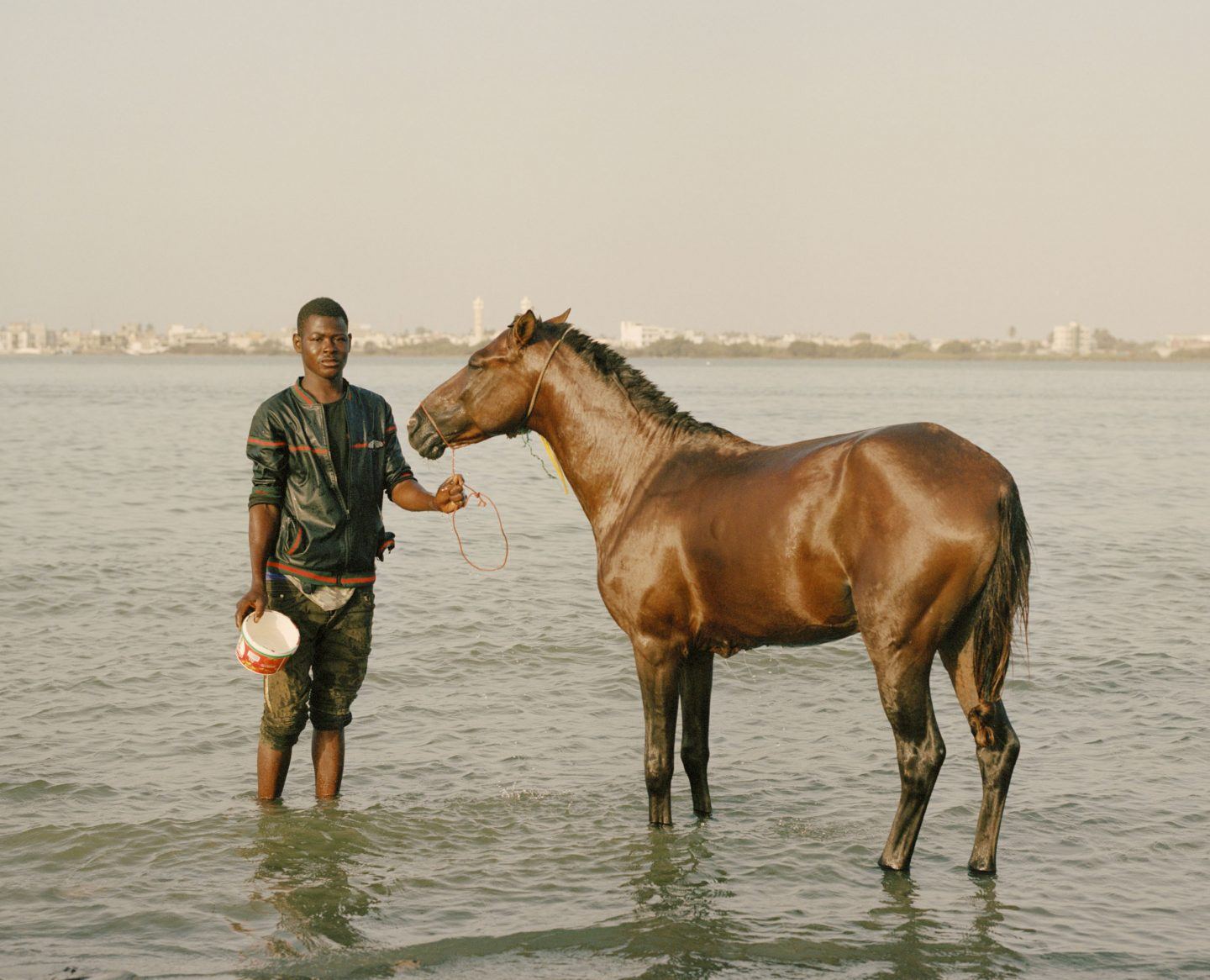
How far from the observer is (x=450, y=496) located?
7.02 m

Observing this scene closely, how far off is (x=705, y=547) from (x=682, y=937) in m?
1.82

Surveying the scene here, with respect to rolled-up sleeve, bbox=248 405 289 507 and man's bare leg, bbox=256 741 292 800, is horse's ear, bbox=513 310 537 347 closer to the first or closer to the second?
rolled-up sleeve, bbox=248 405 289 507

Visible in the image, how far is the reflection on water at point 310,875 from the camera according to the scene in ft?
19.3

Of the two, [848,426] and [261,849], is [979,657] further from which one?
[848,426]

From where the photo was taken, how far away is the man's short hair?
6.92 meters

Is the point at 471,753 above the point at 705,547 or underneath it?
underneath

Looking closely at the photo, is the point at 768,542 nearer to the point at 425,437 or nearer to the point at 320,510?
the point at 425,437

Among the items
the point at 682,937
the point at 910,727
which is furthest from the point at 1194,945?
the point at 682,937

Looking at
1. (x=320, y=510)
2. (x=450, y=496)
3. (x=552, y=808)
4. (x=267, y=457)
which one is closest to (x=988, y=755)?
(x=552, y=808)

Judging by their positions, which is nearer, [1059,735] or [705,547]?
[705,547]

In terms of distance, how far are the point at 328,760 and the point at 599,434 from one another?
2456 millimetres

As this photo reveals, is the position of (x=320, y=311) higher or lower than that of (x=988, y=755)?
higher

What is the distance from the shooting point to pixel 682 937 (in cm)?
585

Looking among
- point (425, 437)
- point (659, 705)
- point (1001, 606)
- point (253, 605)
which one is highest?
point (425, 437)
